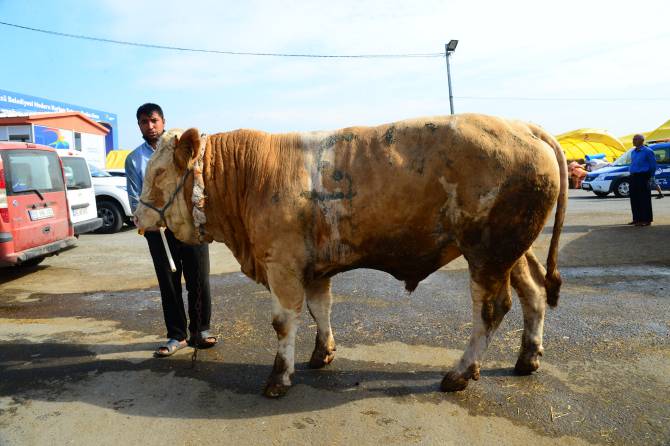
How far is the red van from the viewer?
6.80m

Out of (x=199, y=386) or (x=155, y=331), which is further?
(x=155, y=331)

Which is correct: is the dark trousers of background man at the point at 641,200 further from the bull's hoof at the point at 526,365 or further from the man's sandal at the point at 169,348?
the man's sandal at the point at 169,348

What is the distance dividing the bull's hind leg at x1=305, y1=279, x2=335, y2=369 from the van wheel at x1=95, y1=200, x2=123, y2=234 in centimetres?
984

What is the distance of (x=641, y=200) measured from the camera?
32.7 ft

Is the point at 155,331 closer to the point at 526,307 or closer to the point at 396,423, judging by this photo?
the point at 396,423

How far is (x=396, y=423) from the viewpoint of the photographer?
3006 mm

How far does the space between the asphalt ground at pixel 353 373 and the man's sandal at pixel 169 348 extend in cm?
10

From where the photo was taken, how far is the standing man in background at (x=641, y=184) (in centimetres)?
991

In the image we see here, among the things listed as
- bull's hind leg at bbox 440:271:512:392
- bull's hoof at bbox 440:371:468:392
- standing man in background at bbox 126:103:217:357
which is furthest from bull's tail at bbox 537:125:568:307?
standing man in background at bbox 126:103:217:357

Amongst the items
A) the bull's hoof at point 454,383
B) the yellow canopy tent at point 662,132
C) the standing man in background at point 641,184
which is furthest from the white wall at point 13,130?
the yellow canopy tent at point 662,132

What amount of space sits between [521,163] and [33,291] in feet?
21.6

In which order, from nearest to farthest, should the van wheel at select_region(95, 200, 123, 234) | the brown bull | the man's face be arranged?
the brown bull
the man's face
the van wheel at select_region(95, 200, 123, 234)

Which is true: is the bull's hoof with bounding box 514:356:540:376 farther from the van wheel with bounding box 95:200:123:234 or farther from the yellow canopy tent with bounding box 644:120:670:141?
the yellow canopy tent with bounding box 644:120:670:141

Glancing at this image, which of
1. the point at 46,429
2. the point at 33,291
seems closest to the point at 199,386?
the point at 46,429
